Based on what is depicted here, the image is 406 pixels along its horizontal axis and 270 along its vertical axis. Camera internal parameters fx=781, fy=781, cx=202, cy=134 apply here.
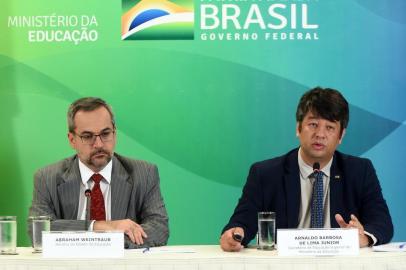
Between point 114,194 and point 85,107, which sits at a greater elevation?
point 85,107

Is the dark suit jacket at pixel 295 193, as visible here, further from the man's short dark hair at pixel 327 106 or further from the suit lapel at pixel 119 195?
the suit lapel at pixel 119 195

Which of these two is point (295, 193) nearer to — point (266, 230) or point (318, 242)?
point (266, 230)

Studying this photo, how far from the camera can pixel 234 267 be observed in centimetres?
323

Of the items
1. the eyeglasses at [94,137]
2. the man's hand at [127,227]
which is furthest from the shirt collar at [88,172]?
the man's hand at [127,227]

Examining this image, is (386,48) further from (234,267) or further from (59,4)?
(234,267)

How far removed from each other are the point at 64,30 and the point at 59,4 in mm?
179

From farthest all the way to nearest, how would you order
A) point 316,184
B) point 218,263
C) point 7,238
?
1. point 316,184
2. point 7,238
3. point 218,263

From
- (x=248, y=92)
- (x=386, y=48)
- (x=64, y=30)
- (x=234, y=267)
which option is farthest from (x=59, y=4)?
(x=234, y=267)

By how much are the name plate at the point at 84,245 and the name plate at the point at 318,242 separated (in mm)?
682

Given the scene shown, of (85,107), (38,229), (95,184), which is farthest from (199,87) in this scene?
(38,229)

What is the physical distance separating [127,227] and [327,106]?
4.09ft

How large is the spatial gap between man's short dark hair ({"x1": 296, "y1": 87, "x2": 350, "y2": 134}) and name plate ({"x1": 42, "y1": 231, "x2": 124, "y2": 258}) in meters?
1.44

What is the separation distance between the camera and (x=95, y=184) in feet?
14.1

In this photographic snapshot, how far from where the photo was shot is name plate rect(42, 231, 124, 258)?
325 cm
